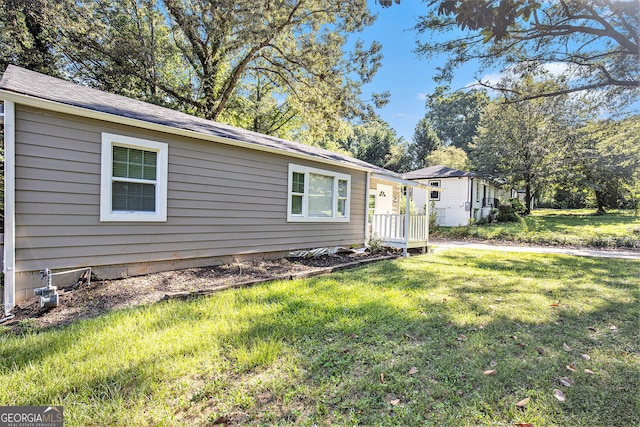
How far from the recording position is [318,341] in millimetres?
2836

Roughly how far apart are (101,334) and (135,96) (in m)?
12.0

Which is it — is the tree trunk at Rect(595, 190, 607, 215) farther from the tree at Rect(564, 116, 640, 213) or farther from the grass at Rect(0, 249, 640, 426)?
the grass at Rect(0, 249, 640, 426)

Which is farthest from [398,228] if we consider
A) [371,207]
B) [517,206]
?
[517,206]

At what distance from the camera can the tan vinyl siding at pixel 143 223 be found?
158 inches

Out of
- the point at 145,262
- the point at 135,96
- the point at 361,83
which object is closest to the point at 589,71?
the point at 361,83

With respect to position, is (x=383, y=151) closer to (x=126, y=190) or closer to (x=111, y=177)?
(x=126, y=190)

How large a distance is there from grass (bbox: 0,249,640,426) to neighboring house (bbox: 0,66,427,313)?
172 centimetres

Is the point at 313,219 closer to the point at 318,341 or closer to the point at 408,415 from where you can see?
the point at 318,341

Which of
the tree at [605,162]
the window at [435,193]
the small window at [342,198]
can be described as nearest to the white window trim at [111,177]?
the small window at [342,198]

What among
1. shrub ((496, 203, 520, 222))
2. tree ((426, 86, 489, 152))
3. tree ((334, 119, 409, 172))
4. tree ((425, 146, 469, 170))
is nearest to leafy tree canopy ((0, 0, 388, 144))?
shrub ((496, 203, 520, 222))

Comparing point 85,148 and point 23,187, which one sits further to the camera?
point 85,148

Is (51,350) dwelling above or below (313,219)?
below

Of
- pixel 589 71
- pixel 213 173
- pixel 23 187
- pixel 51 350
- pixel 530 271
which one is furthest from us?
pixel 589 71

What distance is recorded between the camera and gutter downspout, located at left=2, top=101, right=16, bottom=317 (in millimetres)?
3758
